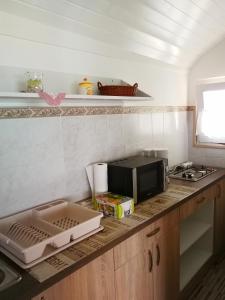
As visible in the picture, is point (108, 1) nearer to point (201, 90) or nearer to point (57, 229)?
point (57, 229)

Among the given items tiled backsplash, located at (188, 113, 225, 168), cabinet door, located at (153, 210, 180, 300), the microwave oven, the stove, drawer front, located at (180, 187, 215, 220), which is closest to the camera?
cabinet door, located at (153, 210, 180, 300)

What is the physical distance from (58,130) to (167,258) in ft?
3.75

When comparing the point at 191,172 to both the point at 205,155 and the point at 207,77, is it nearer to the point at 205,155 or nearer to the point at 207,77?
the point at 205,155

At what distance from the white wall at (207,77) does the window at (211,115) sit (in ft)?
0.24

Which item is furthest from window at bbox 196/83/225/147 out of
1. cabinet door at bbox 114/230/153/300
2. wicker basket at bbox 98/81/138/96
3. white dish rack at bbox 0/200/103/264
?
white dish rack at bbox 0/200/103/264

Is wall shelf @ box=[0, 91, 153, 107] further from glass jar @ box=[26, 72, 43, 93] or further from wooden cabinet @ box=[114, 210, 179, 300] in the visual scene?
wooden cabinet @ box=[114, 210, 179, 300]

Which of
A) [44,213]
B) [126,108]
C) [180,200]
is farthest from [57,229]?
[126,108]

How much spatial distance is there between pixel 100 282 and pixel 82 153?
2.89 feet

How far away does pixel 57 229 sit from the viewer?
134 cm

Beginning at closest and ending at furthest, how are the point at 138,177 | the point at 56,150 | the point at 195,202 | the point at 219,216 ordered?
the point at 56,150 < the point at 138,177 < the point at 195,202 < the point at 219,216

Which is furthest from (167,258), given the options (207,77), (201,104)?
(207,77)

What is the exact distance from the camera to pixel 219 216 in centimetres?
248

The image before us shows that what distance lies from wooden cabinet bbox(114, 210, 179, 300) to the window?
1330 mm

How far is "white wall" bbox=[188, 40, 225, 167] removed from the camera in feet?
8.70
